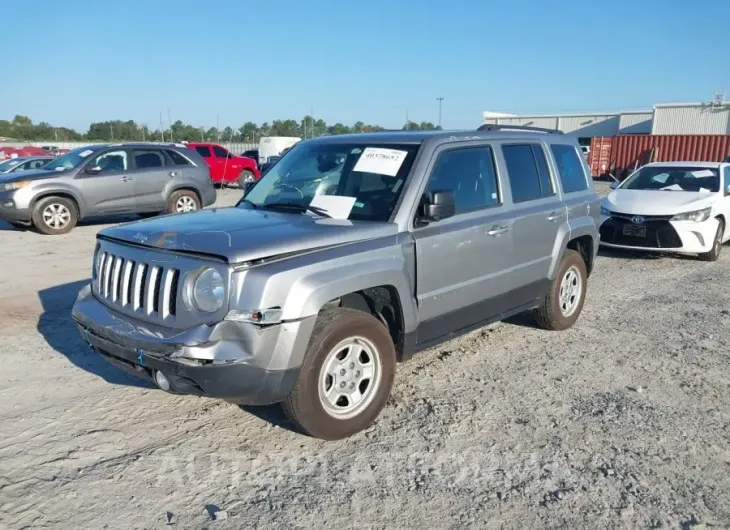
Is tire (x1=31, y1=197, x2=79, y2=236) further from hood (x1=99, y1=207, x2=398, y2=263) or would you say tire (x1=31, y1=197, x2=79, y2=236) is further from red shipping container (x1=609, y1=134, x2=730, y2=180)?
red shipping container (x1=609, y1=134, x2=730, y2=180)

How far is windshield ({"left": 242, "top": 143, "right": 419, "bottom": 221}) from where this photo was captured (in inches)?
171

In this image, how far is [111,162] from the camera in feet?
40.8

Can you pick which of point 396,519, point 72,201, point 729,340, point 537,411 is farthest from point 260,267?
point 72,201

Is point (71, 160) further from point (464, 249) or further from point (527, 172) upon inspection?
point (464, 249)

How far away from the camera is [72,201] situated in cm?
1186

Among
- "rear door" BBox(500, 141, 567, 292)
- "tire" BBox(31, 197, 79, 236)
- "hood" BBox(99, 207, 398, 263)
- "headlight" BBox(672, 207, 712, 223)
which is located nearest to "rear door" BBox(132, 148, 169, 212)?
"tire" BBox(31, 197, 79, 236)

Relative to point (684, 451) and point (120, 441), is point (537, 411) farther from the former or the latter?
point (120, 441)

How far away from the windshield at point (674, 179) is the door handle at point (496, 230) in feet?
22.8

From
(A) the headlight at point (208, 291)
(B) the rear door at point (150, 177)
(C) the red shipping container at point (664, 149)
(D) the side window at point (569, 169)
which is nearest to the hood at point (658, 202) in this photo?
(D) the side window at point (569, 169)

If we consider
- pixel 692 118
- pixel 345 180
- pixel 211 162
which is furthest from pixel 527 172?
pixel 692 118

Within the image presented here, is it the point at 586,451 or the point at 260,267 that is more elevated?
the point at 260,267

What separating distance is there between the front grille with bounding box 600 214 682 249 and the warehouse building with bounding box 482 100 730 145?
85.3 ft

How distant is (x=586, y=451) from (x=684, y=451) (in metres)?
0.59

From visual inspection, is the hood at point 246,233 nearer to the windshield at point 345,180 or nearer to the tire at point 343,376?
the windshield at point 345,180
